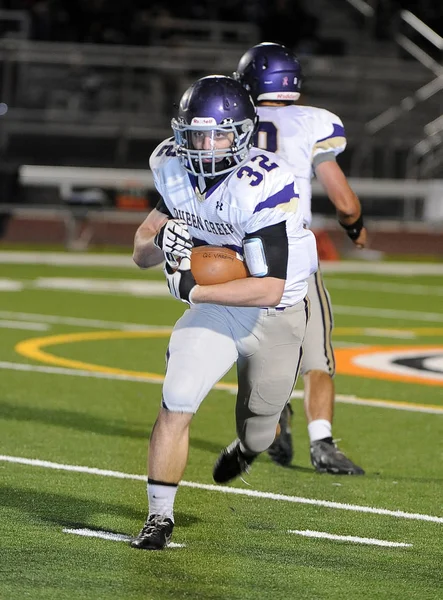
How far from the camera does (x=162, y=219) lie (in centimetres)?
472

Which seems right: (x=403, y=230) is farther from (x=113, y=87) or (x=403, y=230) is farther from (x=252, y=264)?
(x=252, y=264)

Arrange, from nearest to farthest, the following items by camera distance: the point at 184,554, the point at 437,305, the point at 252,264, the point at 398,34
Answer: the point at 184,554 → the point at 252,264 → the point at 437,305 → the point at 398,34

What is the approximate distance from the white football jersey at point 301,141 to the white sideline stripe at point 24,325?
4654 mm

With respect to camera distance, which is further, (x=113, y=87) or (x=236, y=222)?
(x=113, y=87)

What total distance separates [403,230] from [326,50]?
356 centimetres

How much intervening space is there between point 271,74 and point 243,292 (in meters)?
1.81

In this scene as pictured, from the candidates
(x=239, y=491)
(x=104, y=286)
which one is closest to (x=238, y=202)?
(x=239, y=491)

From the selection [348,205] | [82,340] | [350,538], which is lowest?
[82,340]

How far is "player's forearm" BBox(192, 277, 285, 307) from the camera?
14.4 ft

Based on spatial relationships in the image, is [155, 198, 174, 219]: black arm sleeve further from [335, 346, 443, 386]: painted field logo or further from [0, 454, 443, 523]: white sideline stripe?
[335, 346, 443, 386]: painted field logo

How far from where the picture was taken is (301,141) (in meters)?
5.83

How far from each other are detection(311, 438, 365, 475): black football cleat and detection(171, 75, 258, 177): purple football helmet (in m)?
1.57

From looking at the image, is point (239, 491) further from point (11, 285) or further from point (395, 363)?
point (11, 285)

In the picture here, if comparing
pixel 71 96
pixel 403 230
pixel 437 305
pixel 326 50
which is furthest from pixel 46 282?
pixel 326 50
